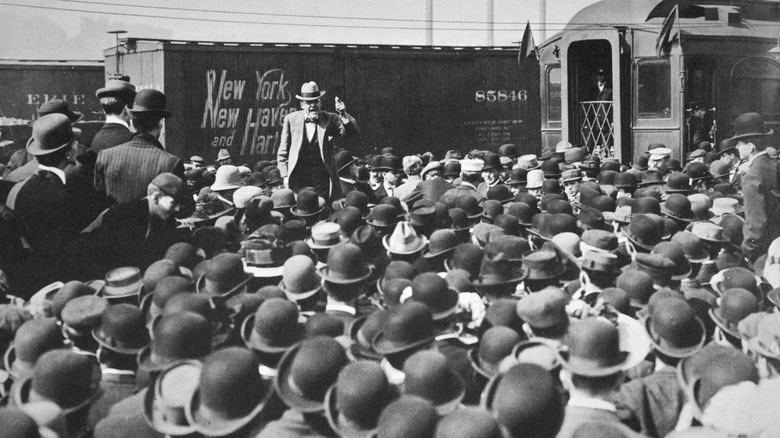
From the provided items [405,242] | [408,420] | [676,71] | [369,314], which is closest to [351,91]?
[676,71]

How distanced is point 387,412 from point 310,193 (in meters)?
4.36

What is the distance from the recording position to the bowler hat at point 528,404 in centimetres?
242

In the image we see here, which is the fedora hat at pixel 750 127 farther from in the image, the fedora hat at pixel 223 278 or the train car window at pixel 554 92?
the train car window at pixel 554 92

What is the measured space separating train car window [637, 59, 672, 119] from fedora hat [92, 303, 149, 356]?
38.9ft

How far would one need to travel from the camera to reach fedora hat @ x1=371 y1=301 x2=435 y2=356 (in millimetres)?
3188

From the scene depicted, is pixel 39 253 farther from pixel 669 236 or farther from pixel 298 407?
pixel 669 236

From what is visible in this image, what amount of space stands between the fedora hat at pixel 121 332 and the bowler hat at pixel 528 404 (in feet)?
5.19

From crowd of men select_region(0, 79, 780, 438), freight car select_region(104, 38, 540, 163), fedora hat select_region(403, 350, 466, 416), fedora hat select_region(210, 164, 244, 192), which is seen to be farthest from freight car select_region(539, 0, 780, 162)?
fedora hat select_region(403, 350, 466, 416)

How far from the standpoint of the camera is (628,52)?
44.8ft

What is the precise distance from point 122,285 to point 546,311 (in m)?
2.14

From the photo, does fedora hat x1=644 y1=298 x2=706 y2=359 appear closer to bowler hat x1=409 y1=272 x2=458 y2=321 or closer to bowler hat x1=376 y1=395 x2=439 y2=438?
bowler hat x1=409 y1=272 x2=458 y2=321

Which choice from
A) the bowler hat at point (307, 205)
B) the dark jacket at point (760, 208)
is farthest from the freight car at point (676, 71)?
the bowler hat at point (307, 205)

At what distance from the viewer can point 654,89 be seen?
13586 millimetres

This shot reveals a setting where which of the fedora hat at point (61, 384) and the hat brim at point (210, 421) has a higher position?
the fedora hat at point (61, 384)
